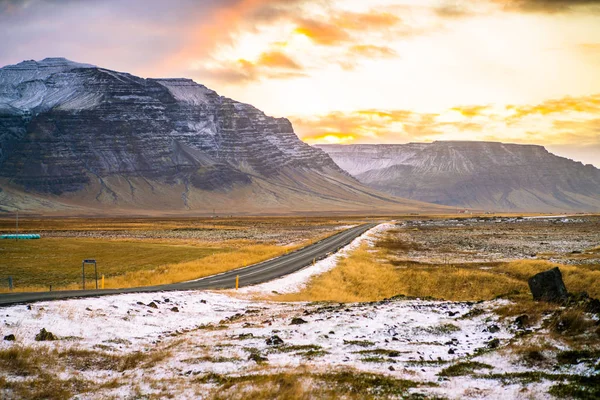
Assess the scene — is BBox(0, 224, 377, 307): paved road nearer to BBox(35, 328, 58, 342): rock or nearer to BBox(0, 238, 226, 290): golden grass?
BBox(35, 328, 58, 342): rock

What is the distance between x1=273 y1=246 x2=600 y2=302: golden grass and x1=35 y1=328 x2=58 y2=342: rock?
17451 mm

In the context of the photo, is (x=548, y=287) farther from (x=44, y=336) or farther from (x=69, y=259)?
(x=69, y=259)

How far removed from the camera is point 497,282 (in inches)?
1412

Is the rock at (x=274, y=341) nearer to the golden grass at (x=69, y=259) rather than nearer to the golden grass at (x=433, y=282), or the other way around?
the golden grass at (x=433, y=282)

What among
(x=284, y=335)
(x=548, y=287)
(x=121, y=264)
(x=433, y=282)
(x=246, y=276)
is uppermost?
(x=548, y=287)

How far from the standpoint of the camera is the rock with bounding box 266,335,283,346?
1595cm

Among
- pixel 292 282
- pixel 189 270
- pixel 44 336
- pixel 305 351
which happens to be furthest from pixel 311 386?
pixel 189 270

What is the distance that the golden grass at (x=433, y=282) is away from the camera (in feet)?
113

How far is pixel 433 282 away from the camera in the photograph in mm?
38125

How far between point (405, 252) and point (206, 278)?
3102 cm

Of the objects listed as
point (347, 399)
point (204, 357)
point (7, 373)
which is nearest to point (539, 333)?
point (347, 399)

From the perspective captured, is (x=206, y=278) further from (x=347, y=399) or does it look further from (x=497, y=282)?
(x=347, y=399)

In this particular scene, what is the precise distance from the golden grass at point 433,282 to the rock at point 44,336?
17451 millimetres

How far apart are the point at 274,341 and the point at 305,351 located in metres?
1.63
